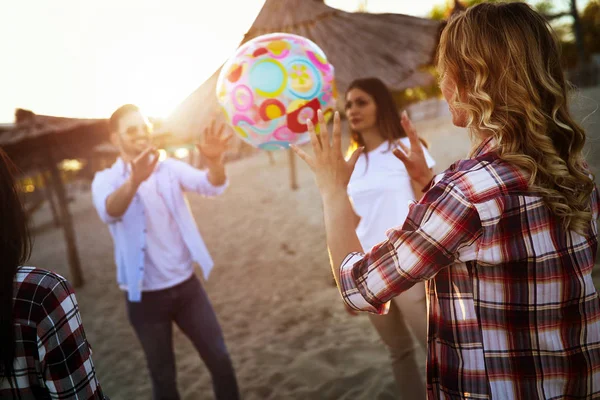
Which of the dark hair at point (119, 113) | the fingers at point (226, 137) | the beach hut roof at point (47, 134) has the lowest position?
the fingers at point (226, 137)

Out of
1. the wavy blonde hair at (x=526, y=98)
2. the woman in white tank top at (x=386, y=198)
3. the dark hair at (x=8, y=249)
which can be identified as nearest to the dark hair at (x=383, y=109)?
the woman in white tank top at (x=386, y=198)

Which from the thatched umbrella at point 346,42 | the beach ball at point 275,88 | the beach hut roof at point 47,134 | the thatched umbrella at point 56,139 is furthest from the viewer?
the thatched umbrella at point 56,139

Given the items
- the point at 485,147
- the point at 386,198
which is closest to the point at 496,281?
the point at 485,147

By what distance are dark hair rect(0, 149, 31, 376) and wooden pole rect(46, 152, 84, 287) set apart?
26.1 feet

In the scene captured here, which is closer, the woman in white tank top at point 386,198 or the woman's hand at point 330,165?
the woman's hand at point 330,165

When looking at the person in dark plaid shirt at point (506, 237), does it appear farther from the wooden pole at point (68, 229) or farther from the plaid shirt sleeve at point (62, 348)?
the wooden pole at point (68, 229)

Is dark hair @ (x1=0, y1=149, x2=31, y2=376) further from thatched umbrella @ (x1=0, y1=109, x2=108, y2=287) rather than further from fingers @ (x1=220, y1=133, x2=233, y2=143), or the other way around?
thatched umbrella @ (x1=0, y1=109, x2=108, y2=287)

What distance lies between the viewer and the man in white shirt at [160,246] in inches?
99.7

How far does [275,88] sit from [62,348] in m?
1.33

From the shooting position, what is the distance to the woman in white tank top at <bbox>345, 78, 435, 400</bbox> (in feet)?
7.75

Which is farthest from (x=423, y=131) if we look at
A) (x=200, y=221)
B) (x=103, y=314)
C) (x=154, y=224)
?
(x=154, y=224)

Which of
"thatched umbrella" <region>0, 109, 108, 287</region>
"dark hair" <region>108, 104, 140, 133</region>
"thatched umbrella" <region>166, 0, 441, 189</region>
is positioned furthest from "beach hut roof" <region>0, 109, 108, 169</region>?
"dark hair" <region>108, 104, 140, 133</region>

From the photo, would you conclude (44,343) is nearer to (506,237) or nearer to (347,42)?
(506,237)

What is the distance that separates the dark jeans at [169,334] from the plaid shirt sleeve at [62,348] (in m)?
1.42
